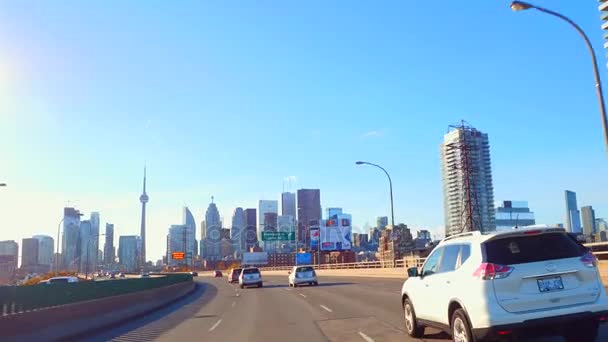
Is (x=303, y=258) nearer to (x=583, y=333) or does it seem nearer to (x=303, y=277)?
(x=303, y=277)

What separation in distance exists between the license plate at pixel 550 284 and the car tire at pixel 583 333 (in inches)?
27.8

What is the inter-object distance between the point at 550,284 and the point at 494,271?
880 millimetres

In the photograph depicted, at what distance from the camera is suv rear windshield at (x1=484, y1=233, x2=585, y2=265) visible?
323 inches

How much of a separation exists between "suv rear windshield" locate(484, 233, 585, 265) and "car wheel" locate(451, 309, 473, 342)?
1030 millimetres

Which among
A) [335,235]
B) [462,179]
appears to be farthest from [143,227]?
[462,179]

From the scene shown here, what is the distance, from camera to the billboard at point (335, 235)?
361 feet

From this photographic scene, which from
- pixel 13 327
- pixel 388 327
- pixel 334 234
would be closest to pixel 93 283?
pixel 13 327

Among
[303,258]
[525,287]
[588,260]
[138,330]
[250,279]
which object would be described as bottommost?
[138,330]

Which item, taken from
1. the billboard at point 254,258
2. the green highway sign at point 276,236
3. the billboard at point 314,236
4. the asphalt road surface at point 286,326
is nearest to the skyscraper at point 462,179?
the billboard at point 314,236

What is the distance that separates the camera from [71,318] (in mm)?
15469

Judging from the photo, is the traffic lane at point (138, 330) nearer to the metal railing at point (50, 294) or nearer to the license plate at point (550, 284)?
the metal railing at point (50, 294)

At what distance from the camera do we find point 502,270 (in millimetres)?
8047

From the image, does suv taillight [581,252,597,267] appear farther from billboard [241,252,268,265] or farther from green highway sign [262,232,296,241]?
Answer: billboard [241,252,268,265]

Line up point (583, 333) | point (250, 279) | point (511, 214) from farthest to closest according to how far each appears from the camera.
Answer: point (511, 214), point (250, 279), point (583, 333)
